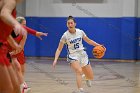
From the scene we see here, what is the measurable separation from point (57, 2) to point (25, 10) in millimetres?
1521

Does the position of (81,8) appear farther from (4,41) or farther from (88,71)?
(4,41)

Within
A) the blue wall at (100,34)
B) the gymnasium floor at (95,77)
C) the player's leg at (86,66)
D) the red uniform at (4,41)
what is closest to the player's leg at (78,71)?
the player's leg at (86,66)

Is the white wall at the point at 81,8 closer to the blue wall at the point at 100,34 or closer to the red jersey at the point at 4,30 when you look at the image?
the blue wall at the point at 100,34

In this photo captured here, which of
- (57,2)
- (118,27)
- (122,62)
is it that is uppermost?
(57,2)

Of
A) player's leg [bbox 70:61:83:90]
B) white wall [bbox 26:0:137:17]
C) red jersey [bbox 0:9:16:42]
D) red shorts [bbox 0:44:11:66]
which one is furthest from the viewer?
white wall [bbox 26:0:137:17]

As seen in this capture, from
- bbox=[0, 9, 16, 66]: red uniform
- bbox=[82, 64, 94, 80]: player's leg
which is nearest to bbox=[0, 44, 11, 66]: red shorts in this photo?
bbox=[0, 9, 16, 66]: red uniform

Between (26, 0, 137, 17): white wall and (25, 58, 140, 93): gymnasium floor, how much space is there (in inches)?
83.1

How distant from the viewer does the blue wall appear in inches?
667

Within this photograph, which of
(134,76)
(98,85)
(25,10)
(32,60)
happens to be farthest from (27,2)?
(98,85)

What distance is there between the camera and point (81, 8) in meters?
17.5

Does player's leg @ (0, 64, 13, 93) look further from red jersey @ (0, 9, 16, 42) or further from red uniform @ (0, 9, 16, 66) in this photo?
red jersey @ (0, 9, 16, 42)

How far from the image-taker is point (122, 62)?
1691 centimetres

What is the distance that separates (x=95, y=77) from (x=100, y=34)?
215 inches

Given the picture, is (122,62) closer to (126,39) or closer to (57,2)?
(126,39)
